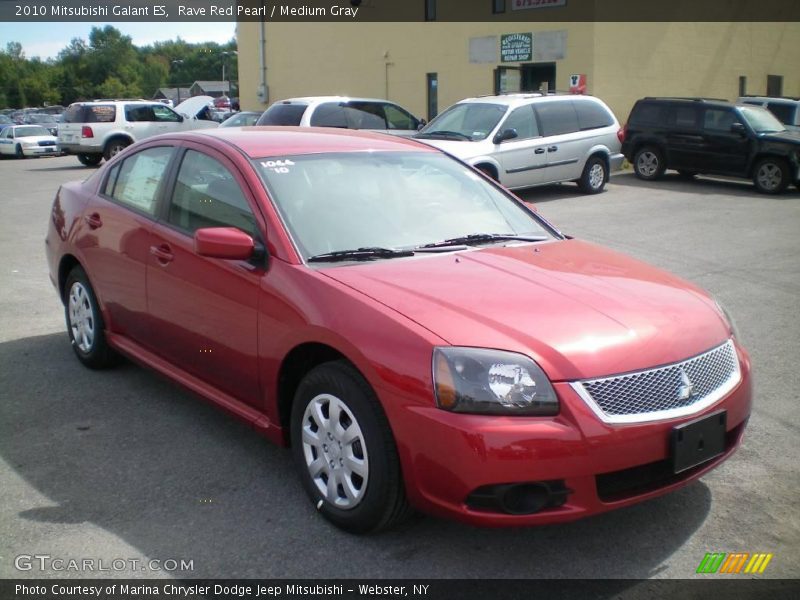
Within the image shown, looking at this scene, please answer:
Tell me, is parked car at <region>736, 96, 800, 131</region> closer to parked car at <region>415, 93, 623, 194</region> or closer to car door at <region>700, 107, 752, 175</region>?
car door at <region>700, 107, 752, 175</region>

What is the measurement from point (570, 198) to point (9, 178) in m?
14.5

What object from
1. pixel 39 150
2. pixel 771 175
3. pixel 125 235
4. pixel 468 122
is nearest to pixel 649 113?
pixel 771 175

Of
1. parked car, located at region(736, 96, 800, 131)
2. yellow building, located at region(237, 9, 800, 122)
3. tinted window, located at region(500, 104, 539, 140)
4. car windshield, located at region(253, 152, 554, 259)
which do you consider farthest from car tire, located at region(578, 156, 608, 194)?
car windshield, located at region(253, 152, 554, 259)

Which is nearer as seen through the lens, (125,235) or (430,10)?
(125,235)

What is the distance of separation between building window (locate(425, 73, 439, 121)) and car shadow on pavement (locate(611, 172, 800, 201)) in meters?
9.31

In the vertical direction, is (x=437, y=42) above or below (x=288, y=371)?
above

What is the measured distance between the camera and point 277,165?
4.33 m

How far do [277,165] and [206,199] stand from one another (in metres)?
0.46

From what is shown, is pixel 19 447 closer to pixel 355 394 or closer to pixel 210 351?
pixel 210 351

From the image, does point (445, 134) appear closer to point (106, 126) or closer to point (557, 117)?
point (557, 117)

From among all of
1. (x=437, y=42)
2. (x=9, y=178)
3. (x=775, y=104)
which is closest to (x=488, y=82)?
(x=437, y=42)

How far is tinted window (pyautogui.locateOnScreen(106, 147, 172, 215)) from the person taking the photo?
4961 millimetres

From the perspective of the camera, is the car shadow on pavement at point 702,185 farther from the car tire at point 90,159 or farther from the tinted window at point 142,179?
the car tire at point 90,159

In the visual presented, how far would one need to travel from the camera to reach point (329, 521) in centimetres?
360
